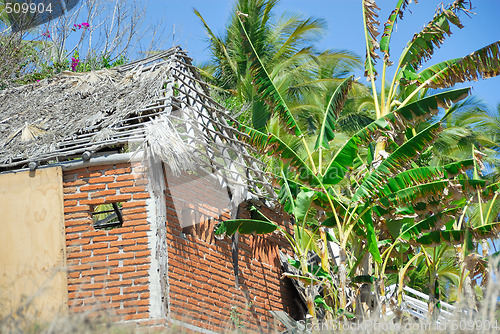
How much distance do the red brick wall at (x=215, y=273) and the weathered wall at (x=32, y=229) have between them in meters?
1.57

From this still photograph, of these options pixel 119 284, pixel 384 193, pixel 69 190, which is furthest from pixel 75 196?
pixel 384 193

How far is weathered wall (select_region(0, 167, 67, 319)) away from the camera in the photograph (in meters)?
7.91

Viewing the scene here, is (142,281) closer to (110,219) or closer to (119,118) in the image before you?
(119,118)

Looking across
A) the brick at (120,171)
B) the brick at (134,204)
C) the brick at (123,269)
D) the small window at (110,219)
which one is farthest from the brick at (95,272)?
the small window at (110,219)

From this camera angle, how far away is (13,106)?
10.9 meters

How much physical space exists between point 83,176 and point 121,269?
153cm

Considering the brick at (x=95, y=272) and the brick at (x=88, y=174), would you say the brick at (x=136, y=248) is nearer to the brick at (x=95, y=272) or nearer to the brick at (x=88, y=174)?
the brick at (x=95, y=272)

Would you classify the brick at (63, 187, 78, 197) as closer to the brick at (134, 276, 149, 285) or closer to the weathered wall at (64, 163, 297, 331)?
the weathered wall at (64, 163, 297, 331)

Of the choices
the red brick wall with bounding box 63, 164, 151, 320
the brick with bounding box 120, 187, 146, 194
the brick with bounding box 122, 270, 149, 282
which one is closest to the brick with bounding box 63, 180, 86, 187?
the red brick wall with bounding box 63, 164, 151, 320

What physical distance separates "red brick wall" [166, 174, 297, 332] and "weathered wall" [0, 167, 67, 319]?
1567 millimetres

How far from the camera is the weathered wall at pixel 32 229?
7.91m

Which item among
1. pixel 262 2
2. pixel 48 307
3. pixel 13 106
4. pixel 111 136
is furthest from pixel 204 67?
pixel 48 307

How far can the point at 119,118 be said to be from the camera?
8719 mm

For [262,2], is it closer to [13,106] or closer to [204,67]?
[204,67]
